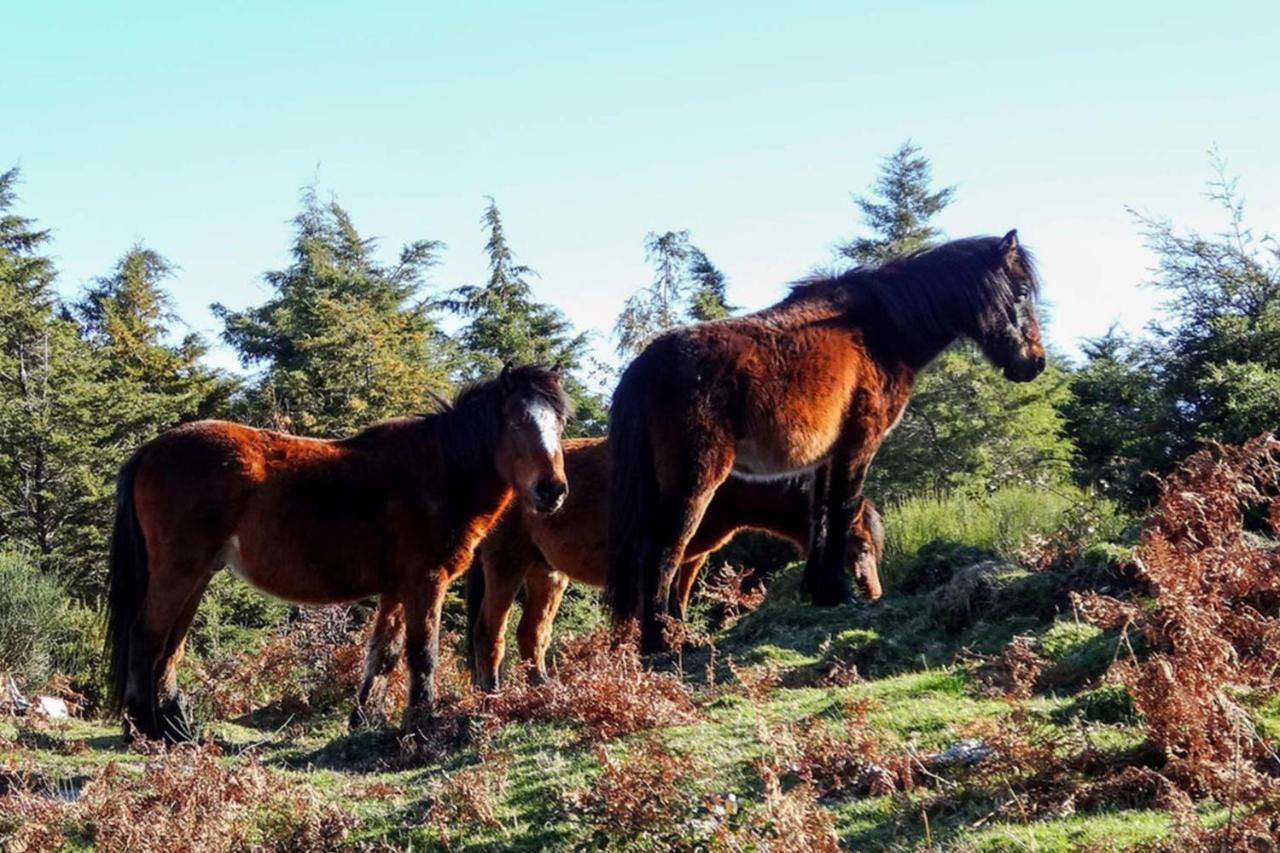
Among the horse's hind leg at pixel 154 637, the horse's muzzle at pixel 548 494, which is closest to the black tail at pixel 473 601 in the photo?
the horse's muzzle at pixel 548 494

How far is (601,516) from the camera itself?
31.9 feet

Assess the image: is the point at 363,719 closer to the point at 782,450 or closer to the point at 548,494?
the point at 548,494

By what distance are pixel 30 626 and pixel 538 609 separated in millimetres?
7215

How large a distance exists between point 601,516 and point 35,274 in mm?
28133

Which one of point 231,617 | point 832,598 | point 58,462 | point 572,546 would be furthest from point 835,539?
point 58,462

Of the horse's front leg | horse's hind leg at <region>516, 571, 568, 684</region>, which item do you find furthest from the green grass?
horse's hind leg at <region>516, 571, 568, 684</region>

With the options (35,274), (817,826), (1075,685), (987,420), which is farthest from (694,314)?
(817,826)

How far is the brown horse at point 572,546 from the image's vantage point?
9.74 meters

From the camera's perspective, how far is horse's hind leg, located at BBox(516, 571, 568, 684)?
401 inches

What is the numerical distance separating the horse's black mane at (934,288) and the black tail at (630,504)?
1871 millimetres

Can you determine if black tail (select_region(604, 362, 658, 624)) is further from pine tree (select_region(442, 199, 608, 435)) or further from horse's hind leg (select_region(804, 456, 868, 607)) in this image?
pine tree (select_region(442, 199, 608, 435))

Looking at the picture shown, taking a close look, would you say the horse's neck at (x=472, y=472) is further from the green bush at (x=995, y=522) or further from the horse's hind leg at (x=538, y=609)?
the green bush at (x=995, y=522)

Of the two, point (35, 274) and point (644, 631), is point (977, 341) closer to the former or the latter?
point (644, 631)

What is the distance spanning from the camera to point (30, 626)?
13797 mm
